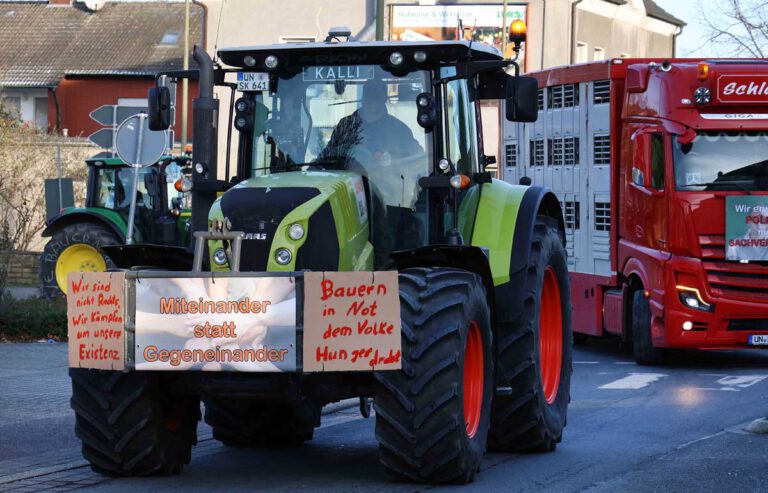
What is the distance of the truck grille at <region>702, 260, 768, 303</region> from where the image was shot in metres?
18.8

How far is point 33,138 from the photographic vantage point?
4097 centimetres

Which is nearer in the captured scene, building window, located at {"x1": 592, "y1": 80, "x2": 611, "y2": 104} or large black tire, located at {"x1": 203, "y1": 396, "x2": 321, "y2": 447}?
large black tire, located at {"x1": 203, "y1": 396, "x2": 321, "y2": 447}

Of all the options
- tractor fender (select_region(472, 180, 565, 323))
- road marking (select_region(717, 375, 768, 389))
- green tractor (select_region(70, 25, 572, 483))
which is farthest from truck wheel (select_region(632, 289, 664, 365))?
tractor fender (select_region(472, 180, 565, 323))

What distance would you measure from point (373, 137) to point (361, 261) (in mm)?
896

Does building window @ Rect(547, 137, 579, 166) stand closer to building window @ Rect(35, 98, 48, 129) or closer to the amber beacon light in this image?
the amber beacon light

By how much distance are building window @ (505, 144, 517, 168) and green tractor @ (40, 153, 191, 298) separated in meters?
5.45

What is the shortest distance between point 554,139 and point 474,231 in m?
12.2

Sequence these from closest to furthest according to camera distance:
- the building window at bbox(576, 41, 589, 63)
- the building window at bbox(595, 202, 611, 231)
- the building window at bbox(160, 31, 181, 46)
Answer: the building window at bbox(595, 202, 611, 231), the building window at bbox(576, 41, 589, 63), the building window at bbox(160, 31, 181, 46)

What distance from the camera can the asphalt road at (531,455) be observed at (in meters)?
9.77

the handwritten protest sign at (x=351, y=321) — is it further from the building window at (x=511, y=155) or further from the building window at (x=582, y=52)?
the building window at (x=582, y=52)

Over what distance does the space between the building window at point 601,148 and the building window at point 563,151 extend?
26.0 inches

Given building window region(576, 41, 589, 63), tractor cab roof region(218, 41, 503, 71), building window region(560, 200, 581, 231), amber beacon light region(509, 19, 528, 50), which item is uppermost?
building window region(576, 41, 589, 63)

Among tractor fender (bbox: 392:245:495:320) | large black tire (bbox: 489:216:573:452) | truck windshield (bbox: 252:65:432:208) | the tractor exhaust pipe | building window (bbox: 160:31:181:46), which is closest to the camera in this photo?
tractor fender (bbox: 392:245:495:320)

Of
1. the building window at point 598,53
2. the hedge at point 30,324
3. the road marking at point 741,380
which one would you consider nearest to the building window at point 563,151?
the road marking at point 741,380
